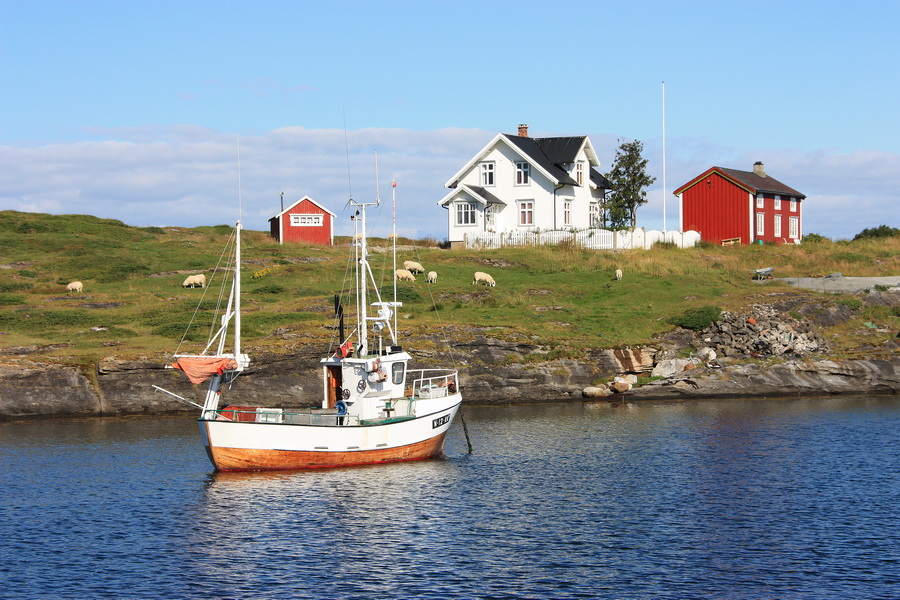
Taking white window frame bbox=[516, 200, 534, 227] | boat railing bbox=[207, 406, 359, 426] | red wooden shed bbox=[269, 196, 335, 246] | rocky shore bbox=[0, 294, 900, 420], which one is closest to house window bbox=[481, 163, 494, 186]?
white window frame bbox=[516, 200, 534, 227]

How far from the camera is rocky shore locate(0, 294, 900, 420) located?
51844 mm

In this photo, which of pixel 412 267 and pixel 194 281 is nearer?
pixel 194 281

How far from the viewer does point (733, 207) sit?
88.1 m

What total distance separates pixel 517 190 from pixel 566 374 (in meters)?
37.3

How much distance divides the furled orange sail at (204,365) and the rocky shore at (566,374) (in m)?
15.2

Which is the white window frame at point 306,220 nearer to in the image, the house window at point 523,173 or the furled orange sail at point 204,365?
the house window at point 523,173

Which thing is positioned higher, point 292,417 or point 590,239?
point 590,239

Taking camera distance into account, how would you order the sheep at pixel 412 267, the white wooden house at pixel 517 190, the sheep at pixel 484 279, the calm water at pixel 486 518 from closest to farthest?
the calm water at pixel 486 518 < the sheep at pixel 484 279 < the sheep at pixel 412 267 < the white wooden house at pixel 517 190

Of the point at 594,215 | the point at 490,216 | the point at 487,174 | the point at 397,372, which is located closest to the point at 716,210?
the point at 594,215

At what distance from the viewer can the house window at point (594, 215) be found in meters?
95.6

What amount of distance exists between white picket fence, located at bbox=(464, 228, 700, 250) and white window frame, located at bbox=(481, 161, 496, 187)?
6.28 meters

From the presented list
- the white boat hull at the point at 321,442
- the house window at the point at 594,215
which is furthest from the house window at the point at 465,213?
the white boat hull at the point at 321,442

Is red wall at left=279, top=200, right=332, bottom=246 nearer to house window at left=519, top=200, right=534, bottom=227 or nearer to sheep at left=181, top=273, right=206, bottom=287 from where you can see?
house window at left=519, top=200, right=534, bottom=227

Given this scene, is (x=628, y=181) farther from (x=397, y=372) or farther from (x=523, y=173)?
(x=397, y=372)
